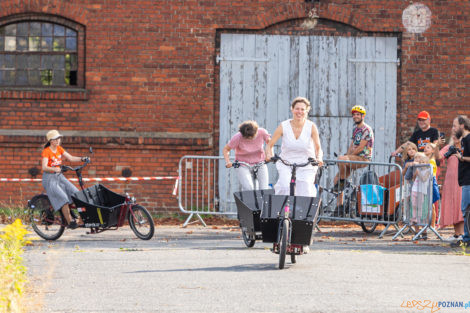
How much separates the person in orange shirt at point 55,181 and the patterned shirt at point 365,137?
442 cm

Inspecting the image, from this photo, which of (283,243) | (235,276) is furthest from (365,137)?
(235,276)

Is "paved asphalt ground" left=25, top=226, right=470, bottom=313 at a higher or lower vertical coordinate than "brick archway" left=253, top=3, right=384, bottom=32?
lower

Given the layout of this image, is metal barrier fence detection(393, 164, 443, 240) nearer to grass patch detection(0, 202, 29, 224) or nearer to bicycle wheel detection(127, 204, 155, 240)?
bicycle wheel detection(127, 204, 155, 240)

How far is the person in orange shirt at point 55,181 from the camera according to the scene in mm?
12070

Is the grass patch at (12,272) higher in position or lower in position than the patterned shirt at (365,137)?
lower

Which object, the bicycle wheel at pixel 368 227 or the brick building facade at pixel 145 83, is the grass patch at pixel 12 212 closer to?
the brick building facade at pixel 145 83

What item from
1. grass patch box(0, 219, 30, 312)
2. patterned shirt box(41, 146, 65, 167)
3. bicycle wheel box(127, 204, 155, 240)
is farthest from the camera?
patterned shirt box(41, 146, 65, 167)

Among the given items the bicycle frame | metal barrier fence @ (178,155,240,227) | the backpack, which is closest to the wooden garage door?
metal barrier fence @ (178,155,240,227)

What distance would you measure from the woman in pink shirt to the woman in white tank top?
2.32 metres

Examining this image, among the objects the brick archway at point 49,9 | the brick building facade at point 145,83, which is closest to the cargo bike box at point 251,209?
the brick building facade at point 145,83

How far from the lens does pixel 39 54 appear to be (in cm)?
1597

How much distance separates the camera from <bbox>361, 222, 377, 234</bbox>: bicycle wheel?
13.5 meters

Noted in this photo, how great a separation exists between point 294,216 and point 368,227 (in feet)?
16.7

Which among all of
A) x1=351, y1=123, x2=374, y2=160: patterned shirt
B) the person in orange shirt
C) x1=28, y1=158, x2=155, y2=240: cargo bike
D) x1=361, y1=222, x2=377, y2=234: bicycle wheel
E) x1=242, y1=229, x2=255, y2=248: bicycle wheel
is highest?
x1=351, y1=123, x2=374, y2=160: patterned shirt
